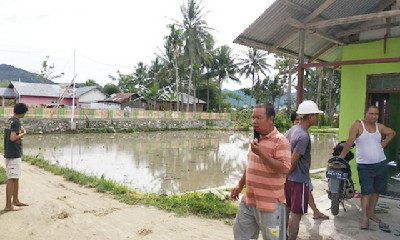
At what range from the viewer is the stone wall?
21.9 meters

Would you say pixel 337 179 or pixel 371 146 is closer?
pixel 371 146

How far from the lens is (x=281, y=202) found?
100 inches

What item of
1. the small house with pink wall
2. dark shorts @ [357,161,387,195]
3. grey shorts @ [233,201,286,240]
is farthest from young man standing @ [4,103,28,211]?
the small house with pink wall

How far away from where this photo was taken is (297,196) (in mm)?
3348

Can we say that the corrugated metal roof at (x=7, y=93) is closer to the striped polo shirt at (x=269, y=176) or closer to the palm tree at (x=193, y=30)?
the palm tree at (x=193, y=30)

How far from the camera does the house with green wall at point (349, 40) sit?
17.8 feet

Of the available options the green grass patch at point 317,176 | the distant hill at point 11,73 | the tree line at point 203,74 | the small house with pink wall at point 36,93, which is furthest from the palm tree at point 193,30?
the distant hill at point 11,73

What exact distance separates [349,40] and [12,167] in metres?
6.58

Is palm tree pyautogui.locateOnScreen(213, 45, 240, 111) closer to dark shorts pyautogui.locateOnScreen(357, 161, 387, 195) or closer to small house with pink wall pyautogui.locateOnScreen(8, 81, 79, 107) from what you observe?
small house with pink wall pyautogui.locateOnScreen(8, 81, 79, 107)

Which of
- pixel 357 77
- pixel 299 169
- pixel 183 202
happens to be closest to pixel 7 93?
pixel 183 202

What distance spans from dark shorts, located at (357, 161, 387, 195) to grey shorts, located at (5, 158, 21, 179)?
4.96m

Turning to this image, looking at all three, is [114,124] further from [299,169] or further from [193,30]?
[299,169]

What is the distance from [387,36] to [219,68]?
3876cm

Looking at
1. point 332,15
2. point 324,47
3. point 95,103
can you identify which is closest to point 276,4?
point 332,15
